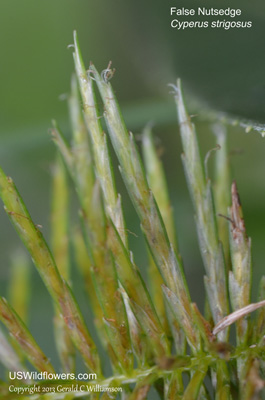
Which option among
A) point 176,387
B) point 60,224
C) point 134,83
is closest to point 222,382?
point 176,387

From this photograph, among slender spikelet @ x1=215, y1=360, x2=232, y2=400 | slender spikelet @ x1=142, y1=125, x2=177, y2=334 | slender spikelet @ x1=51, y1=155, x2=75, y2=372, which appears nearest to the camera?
slender spikelet @ x1=215, y1=360, x2=232, y2=400

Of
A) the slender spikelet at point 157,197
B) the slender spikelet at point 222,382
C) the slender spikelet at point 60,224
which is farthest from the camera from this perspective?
the slender spikelet at point 60,224

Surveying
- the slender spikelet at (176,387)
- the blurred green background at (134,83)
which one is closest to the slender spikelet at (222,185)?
the blurred green background at (134,83)

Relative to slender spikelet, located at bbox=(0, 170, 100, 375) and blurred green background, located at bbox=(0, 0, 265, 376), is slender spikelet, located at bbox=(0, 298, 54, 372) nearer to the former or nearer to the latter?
slender spikelet, located at bbox=(0, 170, 100, 375)

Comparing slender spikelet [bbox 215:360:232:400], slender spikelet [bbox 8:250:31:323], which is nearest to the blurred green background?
slender spikelet [bbox 8:250:31:323]

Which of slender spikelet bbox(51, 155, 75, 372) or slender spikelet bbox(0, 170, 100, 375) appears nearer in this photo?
slender spikelet bbox(0, 170, 100, 375)

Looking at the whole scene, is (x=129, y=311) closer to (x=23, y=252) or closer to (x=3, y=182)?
(x=3, y=182)

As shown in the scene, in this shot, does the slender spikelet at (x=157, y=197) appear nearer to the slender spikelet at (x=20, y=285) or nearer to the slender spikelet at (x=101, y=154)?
the slender spikelet at (x=101, y=154)
